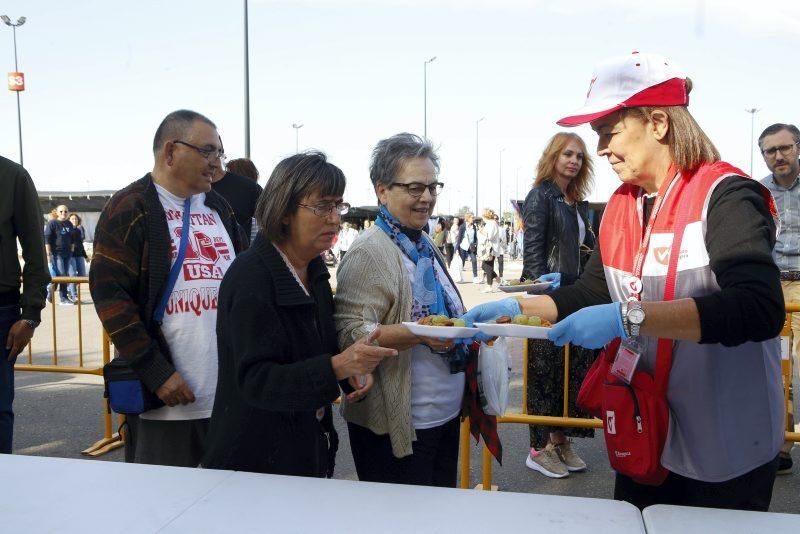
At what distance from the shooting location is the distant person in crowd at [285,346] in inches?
77.0

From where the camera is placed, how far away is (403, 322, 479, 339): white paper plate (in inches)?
80.5

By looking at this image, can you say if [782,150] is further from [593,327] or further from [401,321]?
[593,327]

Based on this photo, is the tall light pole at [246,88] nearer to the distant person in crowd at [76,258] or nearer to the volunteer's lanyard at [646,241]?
the distant person in crowd at [76,258]

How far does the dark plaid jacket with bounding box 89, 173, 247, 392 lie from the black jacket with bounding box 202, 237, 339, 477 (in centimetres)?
61

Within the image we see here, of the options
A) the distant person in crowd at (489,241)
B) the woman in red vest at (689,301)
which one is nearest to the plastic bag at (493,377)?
the woman in red vest at (689,301)

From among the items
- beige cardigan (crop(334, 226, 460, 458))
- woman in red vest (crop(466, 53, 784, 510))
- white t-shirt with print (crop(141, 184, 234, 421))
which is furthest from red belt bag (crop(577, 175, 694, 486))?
white t-shirt with print (crop(141, 184, 234, 421))

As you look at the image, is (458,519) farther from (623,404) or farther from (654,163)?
(654,163)

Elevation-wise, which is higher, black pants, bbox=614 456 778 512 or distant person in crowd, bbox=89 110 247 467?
distant person in crowd, bbox=89 110 247 467

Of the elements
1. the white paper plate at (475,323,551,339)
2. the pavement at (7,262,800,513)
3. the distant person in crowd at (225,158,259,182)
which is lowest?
the pavement at (7,262,800,513)

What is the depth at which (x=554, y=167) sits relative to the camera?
448cm

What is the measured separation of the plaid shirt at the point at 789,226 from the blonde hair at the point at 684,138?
3642 mm

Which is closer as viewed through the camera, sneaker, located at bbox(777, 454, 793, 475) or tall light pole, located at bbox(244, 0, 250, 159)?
sneaker, located at bbox(777, 454, 793, 475)

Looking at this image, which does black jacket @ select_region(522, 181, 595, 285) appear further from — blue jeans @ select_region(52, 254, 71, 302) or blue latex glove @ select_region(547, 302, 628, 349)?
blue jeans @ select_region(52, 254, 71, 302)

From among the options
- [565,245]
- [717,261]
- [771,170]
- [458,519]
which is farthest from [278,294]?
[771,170]
